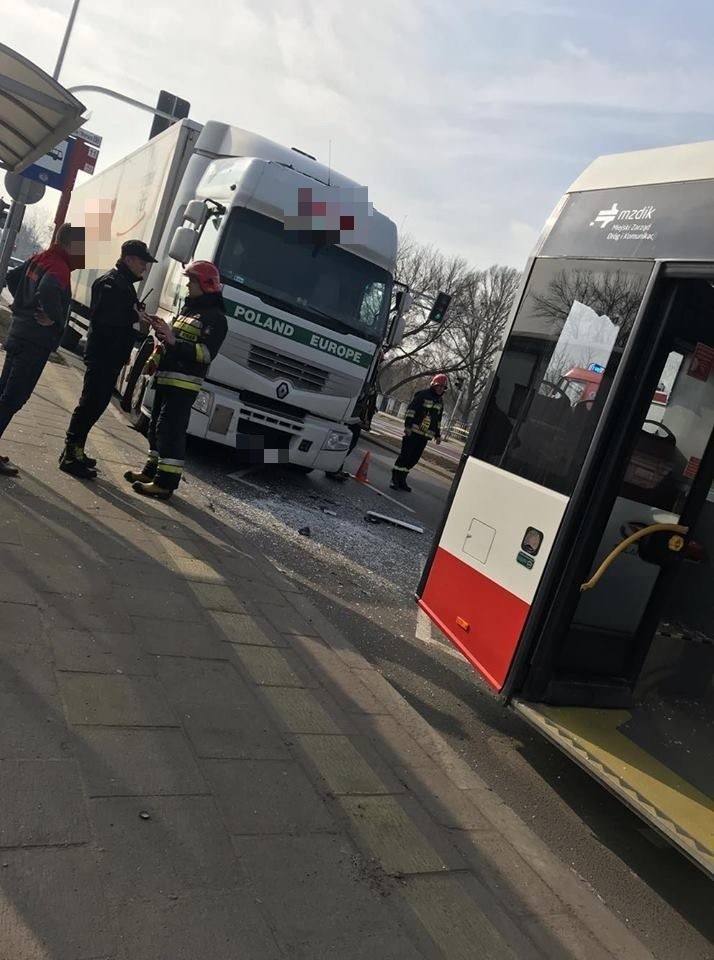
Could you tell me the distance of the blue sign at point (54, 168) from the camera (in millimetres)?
10414

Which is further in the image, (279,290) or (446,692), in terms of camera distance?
(279,290)

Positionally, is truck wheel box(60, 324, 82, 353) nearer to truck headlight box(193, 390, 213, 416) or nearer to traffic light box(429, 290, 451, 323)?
traffic light box(429, 290, 451, 323)

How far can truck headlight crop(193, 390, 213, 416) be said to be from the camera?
27.0ft

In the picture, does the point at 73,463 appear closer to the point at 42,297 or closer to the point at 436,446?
the point at 42,297

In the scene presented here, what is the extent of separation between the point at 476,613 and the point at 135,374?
6.49 meters

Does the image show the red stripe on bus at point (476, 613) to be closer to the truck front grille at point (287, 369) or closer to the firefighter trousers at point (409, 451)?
the truck front grille at point (287, 369)

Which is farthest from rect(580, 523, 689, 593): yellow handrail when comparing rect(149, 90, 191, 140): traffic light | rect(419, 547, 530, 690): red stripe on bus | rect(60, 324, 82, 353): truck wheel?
rect(149, 90, 191, 140): traffic light

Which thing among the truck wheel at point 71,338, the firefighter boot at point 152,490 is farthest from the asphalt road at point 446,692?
the truck wheel at point 71,338

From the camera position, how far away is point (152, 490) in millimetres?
6289

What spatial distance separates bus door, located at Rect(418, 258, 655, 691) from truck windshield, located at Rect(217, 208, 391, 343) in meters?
4.45

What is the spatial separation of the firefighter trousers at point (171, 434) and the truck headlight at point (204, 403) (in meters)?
1.73

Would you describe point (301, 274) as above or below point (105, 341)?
above

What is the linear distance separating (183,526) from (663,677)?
145 inches

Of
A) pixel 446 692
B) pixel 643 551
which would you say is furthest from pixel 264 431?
pixel 643 551
